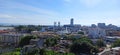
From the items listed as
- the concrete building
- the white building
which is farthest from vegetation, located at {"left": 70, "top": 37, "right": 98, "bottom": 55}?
the white building

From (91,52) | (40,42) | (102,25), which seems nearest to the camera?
(91,52)

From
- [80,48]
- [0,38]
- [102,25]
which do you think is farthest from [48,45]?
[102,25]

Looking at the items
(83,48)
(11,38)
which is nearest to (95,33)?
(11,38)

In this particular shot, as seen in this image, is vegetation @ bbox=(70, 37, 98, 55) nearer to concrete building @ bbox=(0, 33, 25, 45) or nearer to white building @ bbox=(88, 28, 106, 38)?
concrete building @ bbox=(0, 33, 25, 45)

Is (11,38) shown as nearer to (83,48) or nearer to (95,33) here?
(83,48)

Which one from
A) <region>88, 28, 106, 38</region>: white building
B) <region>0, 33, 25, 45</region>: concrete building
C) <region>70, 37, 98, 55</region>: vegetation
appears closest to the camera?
<region>70, 37, 98, 55</region>: vegetation

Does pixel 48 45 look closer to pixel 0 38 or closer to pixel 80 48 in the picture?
pixel 80 48

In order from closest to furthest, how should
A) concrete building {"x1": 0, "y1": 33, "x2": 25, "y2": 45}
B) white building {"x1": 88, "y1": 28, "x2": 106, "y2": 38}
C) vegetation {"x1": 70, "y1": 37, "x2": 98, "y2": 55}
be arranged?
1. vegetation {"x1": 70, "y1": 37, "x2": 98, "y2": 55}
2. concrete building {"x1": 0, "y1": 33, "x2": 25, "y2": 45}
3. white building {"x1": 88, "y1": 28, "x2": 106, "y2": 38}

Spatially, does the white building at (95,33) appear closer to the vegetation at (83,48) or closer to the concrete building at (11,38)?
the concrete building at (11,38)

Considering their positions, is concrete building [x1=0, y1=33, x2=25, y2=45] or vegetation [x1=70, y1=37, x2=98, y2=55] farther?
concrete building [x1=0, y1=33, x2=25, y2=45]

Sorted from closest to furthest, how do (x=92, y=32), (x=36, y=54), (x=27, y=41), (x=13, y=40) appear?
(x=36, y=54), (x=27, y=41), (x=13, y=40), (x=92, y=32)

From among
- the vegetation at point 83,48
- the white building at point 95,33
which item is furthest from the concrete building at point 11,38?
the white building at point 95,33
